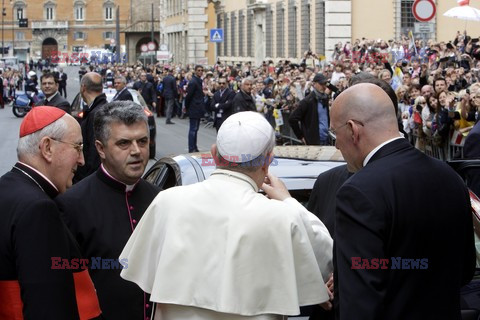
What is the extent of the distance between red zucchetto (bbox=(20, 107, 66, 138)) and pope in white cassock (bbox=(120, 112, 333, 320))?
605 millimetres

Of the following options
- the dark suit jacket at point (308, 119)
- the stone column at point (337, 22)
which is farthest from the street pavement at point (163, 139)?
the stone column at point (337, 22)

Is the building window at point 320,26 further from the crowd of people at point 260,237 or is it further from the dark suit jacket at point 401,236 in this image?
the dark suit jacket at point 401,236

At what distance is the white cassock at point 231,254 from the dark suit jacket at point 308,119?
11534 mm

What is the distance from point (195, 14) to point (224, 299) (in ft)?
219

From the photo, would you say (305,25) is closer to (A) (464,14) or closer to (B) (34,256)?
(A) (464,14)

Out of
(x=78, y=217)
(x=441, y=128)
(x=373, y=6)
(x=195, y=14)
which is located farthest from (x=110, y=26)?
(x=78, y=217)

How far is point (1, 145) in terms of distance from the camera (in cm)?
2531

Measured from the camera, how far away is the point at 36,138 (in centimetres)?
420

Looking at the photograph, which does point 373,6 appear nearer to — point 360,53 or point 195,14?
point 360,53

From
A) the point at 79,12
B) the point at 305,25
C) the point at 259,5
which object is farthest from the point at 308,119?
the point at 79,12

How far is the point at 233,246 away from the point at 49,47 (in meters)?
137

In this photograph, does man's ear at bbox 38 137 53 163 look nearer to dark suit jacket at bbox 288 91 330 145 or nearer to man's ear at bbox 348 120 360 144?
man's ear at bbox 348 120 360 144

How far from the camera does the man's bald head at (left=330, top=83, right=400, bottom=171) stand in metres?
4.07

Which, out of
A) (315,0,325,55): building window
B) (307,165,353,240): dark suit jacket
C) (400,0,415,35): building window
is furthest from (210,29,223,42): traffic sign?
(307,165,353,240): dark suit jacket
